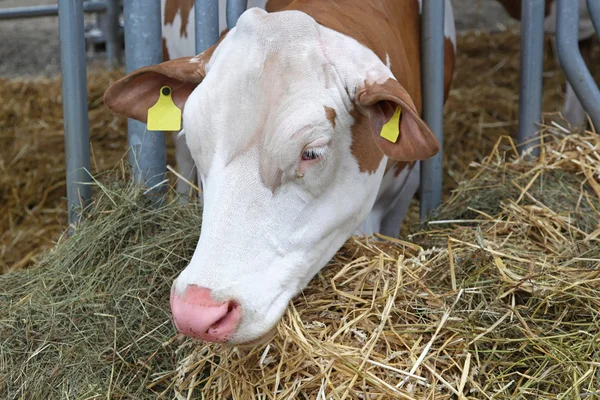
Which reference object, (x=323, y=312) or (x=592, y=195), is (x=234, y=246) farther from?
(x=592, y=195)

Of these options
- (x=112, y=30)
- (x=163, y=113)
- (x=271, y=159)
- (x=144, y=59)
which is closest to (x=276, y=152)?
(x=271, y=159)

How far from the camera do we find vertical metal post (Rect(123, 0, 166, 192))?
294cm

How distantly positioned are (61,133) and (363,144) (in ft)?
11.3

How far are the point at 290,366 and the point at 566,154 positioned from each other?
5.77 ft

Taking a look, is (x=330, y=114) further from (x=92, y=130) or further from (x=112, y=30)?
(x=112, y=30)

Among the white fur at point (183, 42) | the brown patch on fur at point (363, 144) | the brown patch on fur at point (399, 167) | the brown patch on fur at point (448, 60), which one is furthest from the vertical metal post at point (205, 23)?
the brown patch on fur at point (448, 60)

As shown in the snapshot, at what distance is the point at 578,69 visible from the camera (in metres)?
3.14

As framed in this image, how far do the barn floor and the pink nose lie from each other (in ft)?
6.74

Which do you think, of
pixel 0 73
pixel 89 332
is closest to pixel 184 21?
pixel 89 332

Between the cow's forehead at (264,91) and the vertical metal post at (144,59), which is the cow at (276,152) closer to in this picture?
the cow's forehead at (264,91)

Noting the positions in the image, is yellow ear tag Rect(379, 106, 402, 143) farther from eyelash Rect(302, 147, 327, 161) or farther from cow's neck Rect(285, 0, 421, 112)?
cow's neck Rect(285, 0, 421, 112)

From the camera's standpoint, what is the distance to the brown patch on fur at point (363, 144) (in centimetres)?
229

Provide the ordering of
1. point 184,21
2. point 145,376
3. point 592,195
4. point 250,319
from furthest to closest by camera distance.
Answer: point 184,21, point 592,195, point 145,376, point 250,319

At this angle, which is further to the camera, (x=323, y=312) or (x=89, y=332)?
(x=89, y=332)
